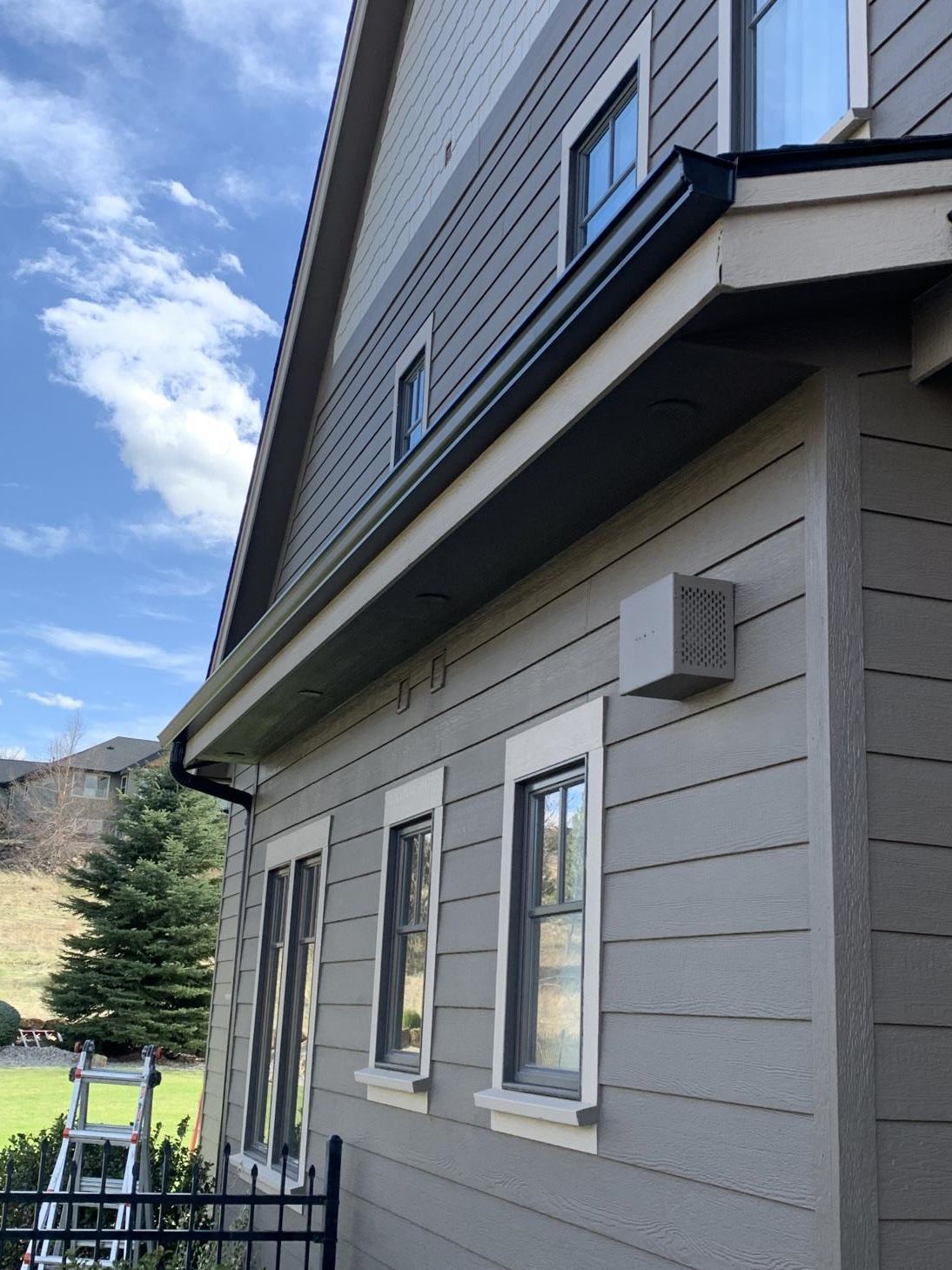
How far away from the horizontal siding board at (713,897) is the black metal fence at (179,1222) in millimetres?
2133

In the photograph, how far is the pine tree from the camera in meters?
26.5

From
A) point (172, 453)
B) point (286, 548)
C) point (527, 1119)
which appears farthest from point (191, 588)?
point (527, 1119)

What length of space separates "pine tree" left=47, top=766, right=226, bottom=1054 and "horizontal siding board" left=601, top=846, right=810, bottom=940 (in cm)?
2442

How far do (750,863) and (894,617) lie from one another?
0.72 m

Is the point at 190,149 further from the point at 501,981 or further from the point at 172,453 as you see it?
the point at 501,981

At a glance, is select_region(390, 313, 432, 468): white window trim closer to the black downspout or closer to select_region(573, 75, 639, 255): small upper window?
select_region(573, 75, 639, 255): small upper window

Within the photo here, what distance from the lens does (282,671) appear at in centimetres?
655

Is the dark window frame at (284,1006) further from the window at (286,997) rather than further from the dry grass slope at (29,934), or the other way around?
the dry grass slope at (29,934)

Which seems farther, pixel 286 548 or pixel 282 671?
pixel 286 548

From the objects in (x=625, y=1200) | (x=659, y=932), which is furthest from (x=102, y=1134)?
(x=659, y=932)

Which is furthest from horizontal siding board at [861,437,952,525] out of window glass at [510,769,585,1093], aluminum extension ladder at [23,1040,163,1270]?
aluminum extension ladder at [23,1040,163,1270]

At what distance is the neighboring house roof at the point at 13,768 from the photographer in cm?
5797

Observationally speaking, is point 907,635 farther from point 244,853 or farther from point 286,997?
point 244,853

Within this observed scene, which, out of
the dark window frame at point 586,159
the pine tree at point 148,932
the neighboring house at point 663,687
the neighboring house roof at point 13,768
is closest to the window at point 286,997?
the neighboring house at point 663,687
